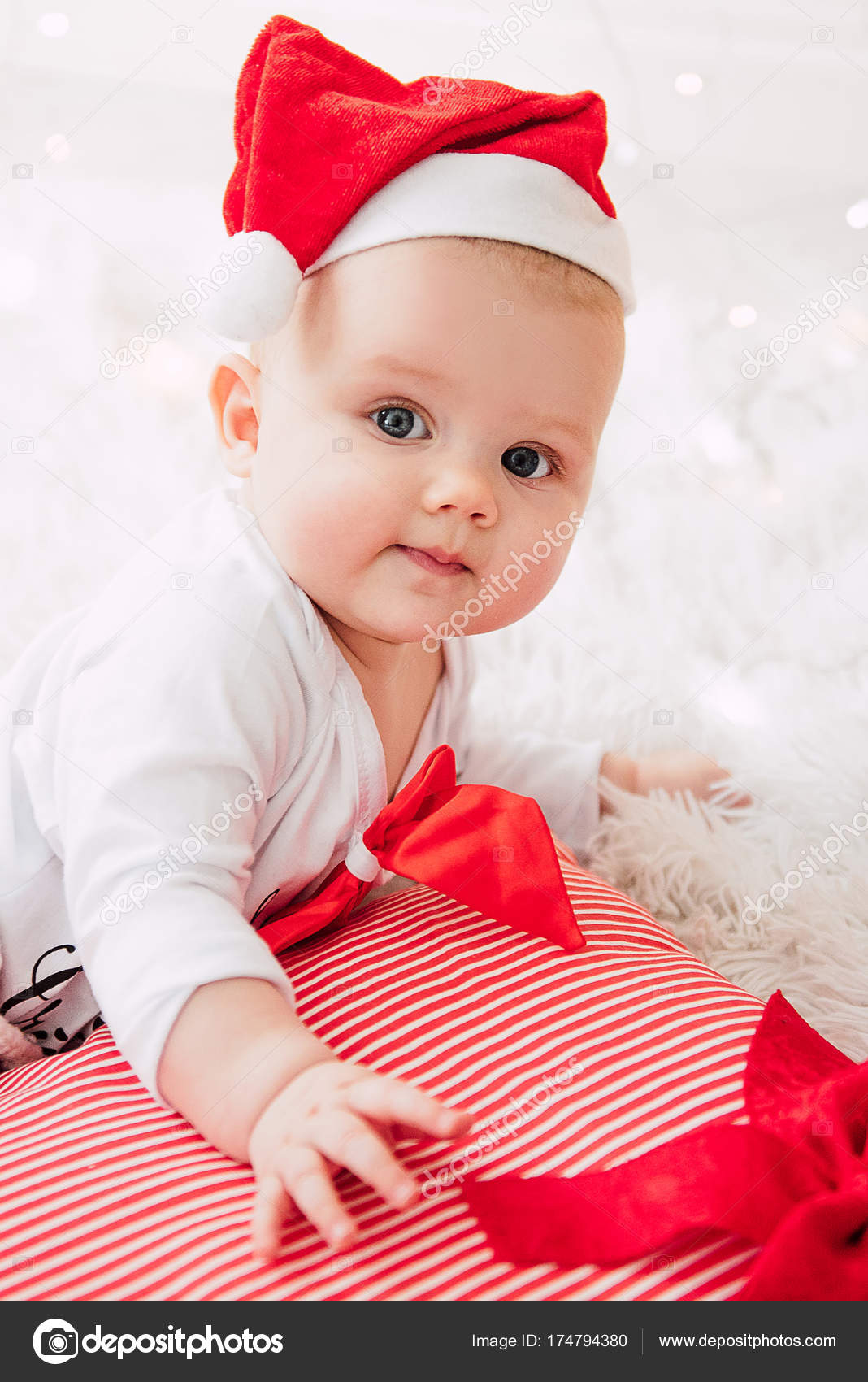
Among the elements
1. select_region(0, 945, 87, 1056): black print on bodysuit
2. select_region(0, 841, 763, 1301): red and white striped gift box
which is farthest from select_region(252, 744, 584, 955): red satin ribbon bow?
select_region(0, 945, 87, 1056): black print on bodysuit

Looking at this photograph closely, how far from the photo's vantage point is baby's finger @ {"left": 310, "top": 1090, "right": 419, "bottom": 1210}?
1.61 ft

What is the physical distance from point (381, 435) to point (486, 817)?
260 mm

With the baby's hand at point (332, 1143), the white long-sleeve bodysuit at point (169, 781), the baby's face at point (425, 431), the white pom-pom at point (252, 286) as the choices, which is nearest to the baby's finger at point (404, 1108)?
the baby's hand at point (332, 1143)

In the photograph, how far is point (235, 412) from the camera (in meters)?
0.81

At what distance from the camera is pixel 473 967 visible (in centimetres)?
69

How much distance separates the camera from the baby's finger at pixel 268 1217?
1.60 ft

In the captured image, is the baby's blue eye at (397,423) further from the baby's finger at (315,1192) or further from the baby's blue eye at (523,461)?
the baby's finger at (315,1192)

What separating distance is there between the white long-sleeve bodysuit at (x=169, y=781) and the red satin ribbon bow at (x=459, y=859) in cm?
3

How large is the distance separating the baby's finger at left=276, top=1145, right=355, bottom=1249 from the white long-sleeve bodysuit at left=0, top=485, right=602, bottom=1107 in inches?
4.9

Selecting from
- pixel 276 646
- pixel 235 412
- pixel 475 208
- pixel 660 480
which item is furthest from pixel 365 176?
pixel 660 480

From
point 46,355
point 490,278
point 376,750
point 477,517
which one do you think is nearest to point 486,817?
point 376,750

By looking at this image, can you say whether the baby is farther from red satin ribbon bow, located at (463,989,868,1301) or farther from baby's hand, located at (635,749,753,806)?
baby's hand, located at (635,749,753,806)
